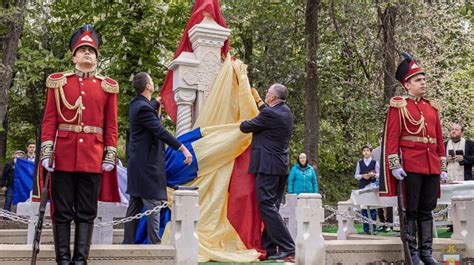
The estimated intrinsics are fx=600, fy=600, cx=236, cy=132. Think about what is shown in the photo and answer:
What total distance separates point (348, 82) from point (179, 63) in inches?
428

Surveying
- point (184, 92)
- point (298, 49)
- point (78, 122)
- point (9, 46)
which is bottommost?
point (78, 122)

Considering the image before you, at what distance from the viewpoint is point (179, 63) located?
8273mm

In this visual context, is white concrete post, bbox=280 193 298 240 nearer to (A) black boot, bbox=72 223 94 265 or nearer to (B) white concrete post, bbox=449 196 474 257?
(B) white concrete post, bbox=449 196 474 257

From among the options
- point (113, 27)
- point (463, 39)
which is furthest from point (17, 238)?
point (463, 39)

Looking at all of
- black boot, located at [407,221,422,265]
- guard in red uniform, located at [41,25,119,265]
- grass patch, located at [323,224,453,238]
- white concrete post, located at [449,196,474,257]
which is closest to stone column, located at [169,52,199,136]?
guard in red uniform, located at [41,25,119,265]

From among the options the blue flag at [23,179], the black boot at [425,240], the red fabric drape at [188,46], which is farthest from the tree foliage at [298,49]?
the black boot at [425,240]

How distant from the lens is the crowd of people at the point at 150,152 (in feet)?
17.6

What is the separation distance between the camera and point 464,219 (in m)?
7.34

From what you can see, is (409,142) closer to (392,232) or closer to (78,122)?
(78,122)

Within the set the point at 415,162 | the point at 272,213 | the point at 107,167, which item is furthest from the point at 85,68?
the point at 415,162

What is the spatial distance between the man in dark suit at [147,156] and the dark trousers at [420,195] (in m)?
2.45

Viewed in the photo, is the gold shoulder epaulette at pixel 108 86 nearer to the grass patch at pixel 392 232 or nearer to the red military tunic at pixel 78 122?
the red military tunic at pixel 78 122

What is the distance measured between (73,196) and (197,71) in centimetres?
338

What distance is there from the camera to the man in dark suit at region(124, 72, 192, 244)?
673 centimetres
